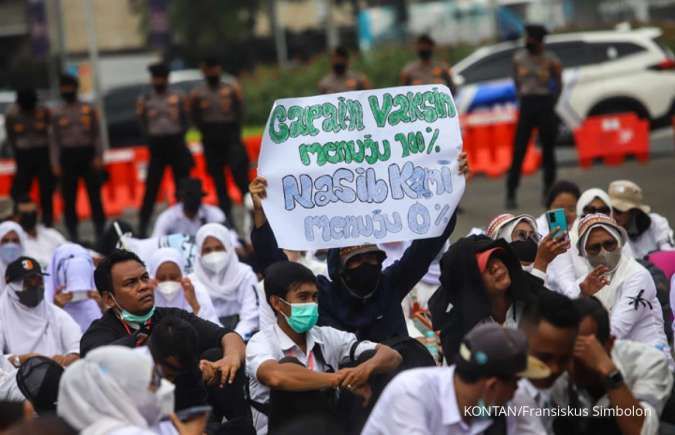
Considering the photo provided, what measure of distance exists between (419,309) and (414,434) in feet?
12.9

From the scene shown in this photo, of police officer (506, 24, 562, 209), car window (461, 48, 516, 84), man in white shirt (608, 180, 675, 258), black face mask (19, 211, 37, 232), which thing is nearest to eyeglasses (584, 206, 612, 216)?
man in white shirt (608, 180, 675, 258)

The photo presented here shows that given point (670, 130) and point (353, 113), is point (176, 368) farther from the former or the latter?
point (670, 130)

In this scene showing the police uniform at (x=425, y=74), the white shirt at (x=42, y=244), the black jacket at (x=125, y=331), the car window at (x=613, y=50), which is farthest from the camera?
the car window at (x=613, y=50)

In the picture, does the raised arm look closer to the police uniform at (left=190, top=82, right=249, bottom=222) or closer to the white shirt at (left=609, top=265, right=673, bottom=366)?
the white shirt at (left=609, top=265, right=673, bottom=366)

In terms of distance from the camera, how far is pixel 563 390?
200 inches

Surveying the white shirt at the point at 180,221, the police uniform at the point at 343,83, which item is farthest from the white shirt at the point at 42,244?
the police uniform at the point at 343,83

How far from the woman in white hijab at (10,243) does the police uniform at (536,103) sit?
532 centimetres

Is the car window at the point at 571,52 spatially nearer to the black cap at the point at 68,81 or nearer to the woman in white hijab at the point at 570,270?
the black cap at the point at 68,81

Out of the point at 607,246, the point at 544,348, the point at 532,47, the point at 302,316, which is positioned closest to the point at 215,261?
the point at 607,246

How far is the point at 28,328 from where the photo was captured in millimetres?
8008

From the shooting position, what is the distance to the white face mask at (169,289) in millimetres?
8422

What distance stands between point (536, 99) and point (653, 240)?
15.9 feet

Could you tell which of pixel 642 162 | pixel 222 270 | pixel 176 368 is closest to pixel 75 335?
pixel 222 270

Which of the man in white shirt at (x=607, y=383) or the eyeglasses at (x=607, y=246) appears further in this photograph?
the eyeglasses at (x=607, y=246)
